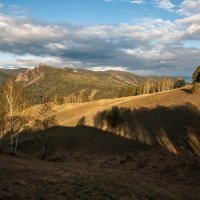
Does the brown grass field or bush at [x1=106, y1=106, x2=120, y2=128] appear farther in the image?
bush at [x1=106, y1=106, x2=120, y2=128]

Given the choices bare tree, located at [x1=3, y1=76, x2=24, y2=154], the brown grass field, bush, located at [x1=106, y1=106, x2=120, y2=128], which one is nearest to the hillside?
the brown grass field

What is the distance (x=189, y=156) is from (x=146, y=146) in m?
10.7

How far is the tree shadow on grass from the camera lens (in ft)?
192

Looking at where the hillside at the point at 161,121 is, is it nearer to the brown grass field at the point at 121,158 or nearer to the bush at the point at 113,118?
the brown grass field at the point at 121,158

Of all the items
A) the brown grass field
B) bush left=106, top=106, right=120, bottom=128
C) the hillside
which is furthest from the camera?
bush left=106, top=106, right=120, bottom=128

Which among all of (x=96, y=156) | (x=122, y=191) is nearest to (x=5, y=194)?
(x=122, y=191)

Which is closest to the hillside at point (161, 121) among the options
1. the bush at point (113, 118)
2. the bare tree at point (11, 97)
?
the bush at point (113, 118)

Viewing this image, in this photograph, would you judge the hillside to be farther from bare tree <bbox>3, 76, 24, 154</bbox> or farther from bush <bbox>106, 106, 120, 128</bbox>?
bare tree <bbox>3, 76, 24, 154</bbox>

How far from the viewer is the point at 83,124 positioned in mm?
84312

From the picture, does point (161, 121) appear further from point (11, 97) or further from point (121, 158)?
point (11, 97)

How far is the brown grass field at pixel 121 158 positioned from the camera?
25.5m

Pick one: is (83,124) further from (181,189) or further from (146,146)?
(181,189)

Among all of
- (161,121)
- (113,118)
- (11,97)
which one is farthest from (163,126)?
(11,97)

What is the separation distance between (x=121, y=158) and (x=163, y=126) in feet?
54.6
